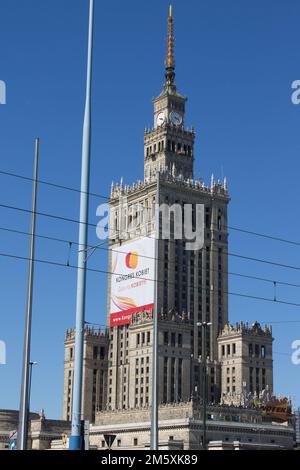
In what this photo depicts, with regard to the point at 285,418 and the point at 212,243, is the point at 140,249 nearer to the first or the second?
the point at 212,243

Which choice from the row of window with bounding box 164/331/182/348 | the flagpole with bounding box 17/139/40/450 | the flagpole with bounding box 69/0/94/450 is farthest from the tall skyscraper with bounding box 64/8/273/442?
the flagpole with bounding box 69/0/94/450

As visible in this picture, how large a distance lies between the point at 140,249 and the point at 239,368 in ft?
103

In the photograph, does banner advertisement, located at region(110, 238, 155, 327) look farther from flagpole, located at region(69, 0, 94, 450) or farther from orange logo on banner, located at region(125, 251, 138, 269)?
flagpole, located at region(69, 0, 94, 450)

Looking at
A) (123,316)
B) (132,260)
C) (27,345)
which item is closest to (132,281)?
(132,260)

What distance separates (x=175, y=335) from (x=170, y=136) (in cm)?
5041

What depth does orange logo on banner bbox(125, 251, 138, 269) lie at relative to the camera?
16288 centimetres

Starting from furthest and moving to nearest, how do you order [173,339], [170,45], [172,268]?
[170,45], [172,268], [173,339]

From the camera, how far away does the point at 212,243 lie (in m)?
173

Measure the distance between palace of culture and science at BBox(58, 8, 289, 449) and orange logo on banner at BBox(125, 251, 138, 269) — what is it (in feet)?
13.6

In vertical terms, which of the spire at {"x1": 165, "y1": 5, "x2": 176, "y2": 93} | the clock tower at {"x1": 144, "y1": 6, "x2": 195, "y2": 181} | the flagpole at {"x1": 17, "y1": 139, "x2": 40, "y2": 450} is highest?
the spire at {"x1": 165, "y1": 5, "x2": 176, "y2": 93}

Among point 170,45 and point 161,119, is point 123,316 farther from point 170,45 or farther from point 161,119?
point 170,45

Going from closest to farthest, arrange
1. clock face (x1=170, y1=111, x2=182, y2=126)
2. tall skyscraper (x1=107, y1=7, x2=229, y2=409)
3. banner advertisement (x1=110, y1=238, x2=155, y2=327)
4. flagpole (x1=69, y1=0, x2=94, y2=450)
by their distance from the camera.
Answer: flagpole (x1=69, y1=0, x2=94, y2=450)
tall skyscraper (x1=107, y1=7, x2=229, y2=409)
banner advertisement (x1=110, y1=238, x2=155, y2=327)
clock face (x1=170, y1=111, x2=182, y2=126)

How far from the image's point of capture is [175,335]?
151 metres

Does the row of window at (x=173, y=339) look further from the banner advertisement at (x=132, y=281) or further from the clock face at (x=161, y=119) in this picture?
the clock face at (x=161, y=119)
